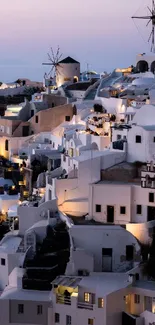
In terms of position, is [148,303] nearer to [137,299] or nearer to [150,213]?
[137,299]

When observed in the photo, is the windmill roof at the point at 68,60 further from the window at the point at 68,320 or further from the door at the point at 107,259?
the window at the point at 68,320

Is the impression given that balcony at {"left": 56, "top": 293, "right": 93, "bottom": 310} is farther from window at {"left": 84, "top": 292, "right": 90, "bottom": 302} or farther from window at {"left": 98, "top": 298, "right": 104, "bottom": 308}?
window at {"left": 98, "top": 298, "right": 104, "bottom": 308}

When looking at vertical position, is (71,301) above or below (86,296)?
below

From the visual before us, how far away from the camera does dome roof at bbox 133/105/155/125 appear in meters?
29.3

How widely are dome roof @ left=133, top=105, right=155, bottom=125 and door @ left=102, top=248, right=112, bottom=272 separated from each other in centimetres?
556

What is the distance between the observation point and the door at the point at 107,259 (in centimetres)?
2514

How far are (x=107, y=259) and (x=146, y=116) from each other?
19.8 ft

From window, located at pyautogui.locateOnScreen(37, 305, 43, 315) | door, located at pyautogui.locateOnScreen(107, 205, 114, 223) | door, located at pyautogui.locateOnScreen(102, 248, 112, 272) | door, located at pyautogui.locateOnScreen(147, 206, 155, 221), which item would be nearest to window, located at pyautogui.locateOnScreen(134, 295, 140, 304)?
door, located at pyautogui.locateOnScreen(102, 248, 112, 272)

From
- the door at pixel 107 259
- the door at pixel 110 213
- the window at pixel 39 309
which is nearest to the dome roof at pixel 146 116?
the door at pixel 110 213

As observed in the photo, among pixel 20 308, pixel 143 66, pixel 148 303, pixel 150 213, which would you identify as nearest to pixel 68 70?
pixel 143 66

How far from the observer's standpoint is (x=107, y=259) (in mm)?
25234

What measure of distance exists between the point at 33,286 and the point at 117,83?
21.7 m

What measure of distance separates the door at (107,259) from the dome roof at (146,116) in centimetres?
556

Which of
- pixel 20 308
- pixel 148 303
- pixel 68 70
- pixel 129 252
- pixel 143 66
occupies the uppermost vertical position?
pixel 143 66
